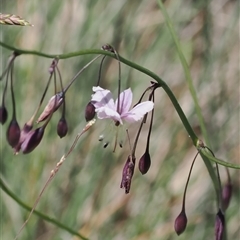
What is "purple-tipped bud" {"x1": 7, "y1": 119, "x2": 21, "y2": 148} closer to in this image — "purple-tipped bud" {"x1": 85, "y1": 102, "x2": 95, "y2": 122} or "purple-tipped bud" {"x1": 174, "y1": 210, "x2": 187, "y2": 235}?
"purple-tipped bud" {"x1": 85, "y1": 102, "x2": 95, "y2": 122}

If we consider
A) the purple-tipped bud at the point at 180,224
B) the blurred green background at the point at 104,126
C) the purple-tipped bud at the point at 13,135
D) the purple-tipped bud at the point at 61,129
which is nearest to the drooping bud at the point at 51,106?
the purple-tipped bud at the point at 61,129

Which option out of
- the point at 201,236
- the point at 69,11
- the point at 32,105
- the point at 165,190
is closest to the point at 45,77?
the point at 32,105

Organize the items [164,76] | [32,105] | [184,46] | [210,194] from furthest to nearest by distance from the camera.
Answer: [184,46] → [164,76] → [32,105] → [210,194]

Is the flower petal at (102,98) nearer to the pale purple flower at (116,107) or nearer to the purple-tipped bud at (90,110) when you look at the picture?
the pale purple flower at (116,107)

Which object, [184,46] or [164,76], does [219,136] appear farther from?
[184,46]

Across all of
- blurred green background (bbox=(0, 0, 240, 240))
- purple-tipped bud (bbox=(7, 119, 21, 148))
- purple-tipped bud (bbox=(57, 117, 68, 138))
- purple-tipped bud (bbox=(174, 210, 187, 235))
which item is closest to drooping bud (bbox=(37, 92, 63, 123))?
purple-tipped bud (bbox=(57, 117, 68, 138))
